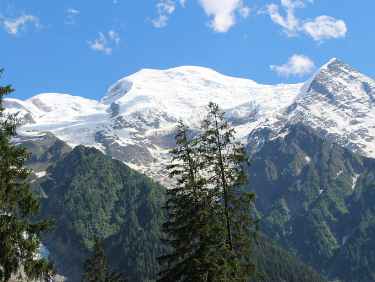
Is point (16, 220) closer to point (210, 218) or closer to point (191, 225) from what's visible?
point (191, 225)

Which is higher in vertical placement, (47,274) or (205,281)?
(47,274)

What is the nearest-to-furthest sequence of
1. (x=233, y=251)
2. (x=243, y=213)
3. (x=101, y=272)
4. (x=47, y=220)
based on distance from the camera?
(x=47, y=220) < (x=233, y=251) < (x=243, y=213) < (x=101, y=272)

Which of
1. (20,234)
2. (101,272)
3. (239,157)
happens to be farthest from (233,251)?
(101,272)

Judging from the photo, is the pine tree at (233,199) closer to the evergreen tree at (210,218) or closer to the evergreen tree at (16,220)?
the evergreen tree at (210,218)

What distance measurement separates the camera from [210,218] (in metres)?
23.4

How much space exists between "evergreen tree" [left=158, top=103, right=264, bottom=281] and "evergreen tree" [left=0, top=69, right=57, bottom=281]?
7.99m

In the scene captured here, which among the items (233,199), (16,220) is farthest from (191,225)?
(16,220)

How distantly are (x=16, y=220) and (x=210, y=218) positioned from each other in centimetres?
1151

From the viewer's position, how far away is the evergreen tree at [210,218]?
22812 millimetres

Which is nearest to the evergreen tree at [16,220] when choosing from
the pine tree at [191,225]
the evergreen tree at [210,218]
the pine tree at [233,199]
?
the pine tree at [191,225]

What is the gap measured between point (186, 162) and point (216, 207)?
4042 mm

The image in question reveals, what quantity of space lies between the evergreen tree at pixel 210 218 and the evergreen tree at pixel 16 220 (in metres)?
7.99

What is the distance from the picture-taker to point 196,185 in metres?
24.5

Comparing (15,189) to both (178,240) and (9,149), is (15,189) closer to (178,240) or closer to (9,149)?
(9,149)
